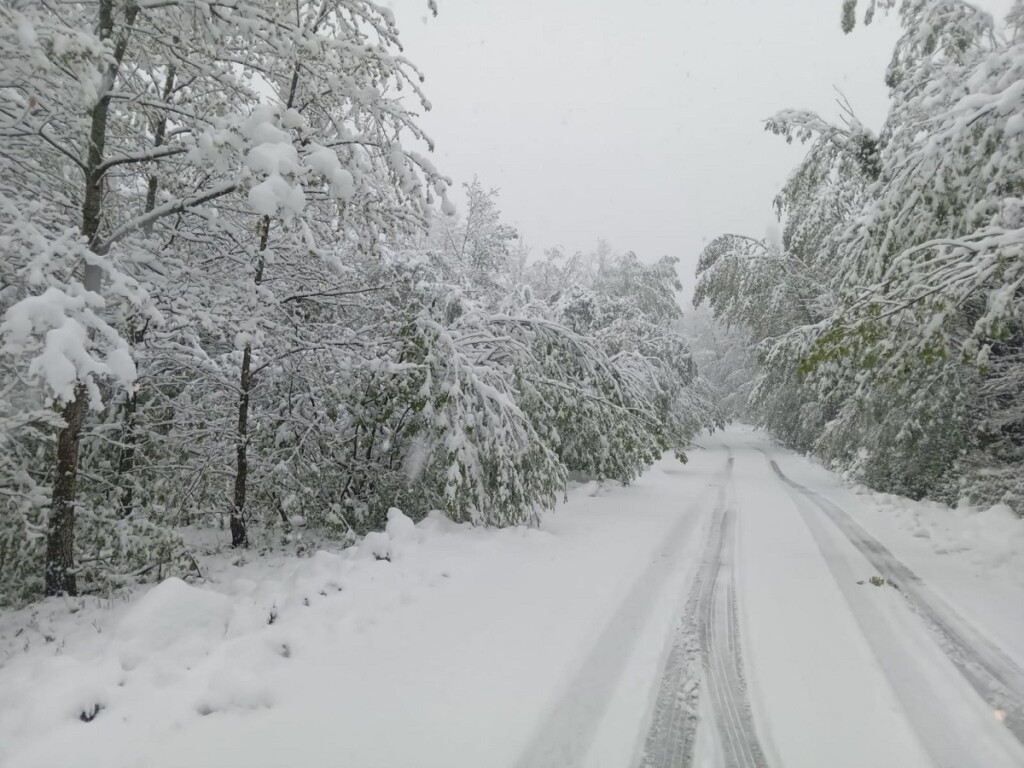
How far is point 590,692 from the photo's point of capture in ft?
12.0

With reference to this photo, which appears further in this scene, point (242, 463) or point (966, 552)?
point (966, 552)

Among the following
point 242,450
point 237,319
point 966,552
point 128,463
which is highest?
point 237,319

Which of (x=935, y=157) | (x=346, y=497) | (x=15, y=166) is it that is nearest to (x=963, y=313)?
(x=935, y=157)

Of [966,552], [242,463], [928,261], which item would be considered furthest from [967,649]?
[242,463]

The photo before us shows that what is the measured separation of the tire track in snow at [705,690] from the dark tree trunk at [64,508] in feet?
16.7

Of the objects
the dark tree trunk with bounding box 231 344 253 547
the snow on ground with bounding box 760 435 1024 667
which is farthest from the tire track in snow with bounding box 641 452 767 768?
the dark tree trunk with bounding box 231 344 253 547

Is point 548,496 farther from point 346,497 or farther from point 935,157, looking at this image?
point 935,157

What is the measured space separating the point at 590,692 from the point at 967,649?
3295 mm

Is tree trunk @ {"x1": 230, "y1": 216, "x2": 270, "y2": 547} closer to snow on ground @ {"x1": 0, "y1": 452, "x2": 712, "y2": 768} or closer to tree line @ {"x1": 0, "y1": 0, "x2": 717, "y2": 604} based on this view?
tree line @ {"x1": 0, "y1": 0, "x2": 717, "y2": 604}

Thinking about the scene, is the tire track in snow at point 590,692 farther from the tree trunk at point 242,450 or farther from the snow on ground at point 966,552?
the tree trunk at point 242,450

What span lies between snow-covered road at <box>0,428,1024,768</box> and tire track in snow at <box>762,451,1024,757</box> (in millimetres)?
23

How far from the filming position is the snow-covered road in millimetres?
2986

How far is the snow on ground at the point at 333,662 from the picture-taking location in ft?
9.44

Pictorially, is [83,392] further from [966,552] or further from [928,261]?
[966,552]
